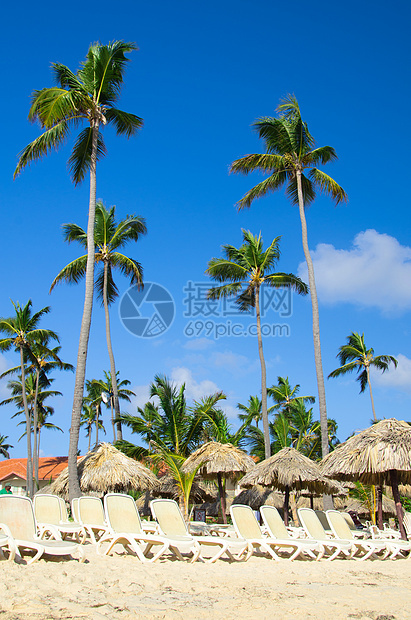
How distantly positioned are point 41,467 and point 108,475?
28.5 meters

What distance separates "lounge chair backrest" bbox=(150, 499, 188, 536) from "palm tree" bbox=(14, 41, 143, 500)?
233 inches

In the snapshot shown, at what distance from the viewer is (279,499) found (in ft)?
64.8

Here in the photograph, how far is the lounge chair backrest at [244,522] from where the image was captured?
773cm

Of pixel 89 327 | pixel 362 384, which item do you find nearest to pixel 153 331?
pixel 89 327

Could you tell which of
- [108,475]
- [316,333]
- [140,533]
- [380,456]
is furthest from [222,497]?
[140,533]

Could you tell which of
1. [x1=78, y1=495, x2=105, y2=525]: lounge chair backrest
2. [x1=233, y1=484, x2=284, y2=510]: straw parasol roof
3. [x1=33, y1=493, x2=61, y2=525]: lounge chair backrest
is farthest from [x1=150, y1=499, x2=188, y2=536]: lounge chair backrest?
[x1=233, y1=484, x2=284, y2=510]: straw parasol roof

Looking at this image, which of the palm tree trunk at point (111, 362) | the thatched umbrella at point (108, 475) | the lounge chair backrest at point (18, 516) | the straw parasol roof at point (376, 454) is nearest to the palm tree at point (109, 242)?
the palm tree trunk at point (111, 362)

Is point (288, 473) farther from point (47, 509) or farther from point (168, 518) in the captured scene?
point (47, 509)

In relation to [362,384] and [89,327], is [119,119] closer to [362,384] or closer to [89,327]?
[89,327]

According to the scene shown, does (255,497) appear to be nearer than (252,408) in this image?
Yes

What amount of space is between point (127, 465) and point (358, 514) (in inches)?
521

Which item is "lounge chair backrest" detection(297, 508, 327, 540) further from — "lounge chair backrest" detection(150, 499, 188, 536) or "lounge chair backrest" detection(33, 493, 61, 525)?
"lounge chair backrest" detection(33, 493, 61, 525)

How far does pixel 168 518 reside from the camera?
7195 millimetres

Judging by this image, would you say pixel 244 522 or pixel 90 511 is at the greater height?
pixel 90 511
